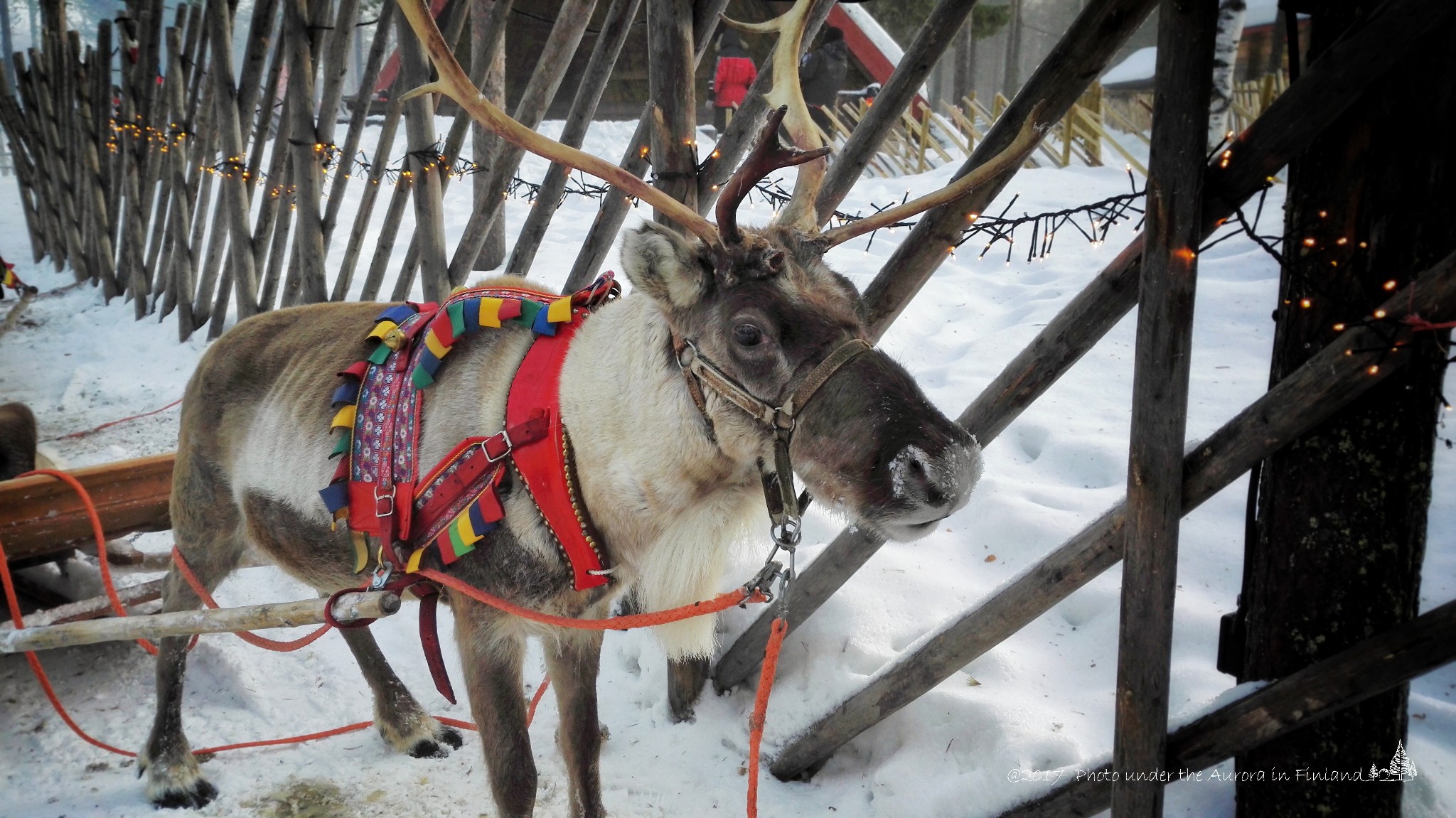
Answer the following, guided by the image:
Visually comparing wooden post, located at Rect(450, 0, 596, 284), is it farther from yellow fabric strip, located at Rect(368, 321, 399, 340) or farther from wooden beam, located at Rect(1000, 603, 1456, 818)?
wooden beam, located at Rect(1000, 603, 1456, 818)

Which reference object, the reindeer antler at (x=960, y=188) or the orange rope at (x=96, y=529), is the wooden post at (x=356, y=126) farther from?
the reindeer antler at (x=960, y=188)

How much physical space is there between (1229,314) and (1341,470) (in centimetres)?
361

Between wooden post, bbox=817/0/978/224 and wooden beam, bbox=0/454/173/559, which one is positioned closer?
wooden post, bbox=817/0/978/224

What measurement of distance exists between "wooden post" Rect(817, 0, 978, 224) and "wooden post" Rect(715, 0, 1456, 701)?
82 centimetres

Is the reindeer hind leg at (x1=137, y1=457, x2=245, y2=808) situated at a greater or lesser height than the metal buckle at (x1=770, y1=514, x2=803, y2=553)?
lesser

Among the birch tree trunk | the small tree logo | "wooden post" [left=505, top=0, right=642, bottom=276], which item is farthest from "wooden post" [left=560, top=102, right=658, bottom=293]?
the birch tree trunk

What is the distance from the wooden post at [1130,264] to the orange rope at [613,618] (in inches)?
17.2

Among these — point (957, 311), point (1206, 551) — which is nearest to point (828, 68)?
point (957, 311)

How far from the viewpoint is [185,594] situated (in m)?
3.12

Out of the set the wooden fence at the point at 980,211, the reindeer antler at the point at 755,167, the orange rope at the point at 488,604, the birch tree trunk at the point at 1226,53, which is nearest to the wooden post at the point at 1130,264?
the wooden fence at the point at 980,211

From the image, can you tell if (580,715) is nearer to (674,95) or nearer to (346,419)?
(346,419)

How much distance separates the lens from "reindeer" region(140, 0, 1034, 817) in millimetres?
1793

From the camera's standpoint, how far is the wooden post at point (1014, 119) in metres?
2.05

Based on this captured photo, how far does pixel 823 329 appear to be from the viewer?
6.16ft
